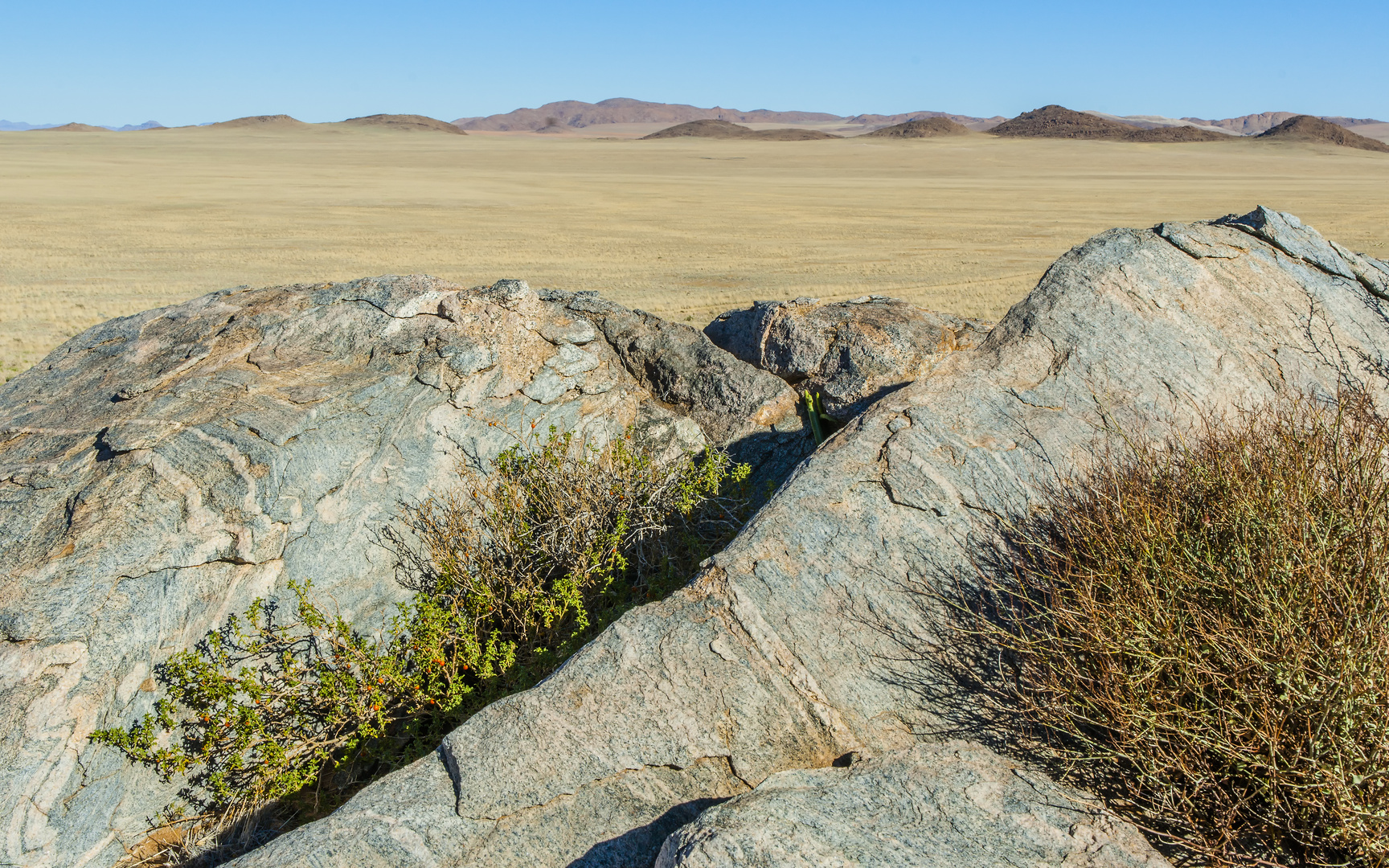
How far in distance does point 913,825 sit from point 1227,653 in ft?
3.53

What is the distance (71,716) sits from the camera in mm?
3377

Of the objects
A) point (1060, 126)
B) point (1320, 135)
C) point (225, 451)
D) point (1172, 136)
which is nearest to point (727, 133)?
point (1060, 126)

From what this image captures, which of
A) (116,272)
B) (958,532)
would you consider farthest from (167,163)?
(958,532)

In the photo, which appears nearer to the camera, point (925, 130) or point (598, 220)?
point (598, 220)

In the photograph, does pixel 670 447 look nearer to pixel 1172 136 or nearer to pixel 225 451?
pixel 225 451

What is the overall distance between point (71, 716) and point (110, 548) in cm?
65

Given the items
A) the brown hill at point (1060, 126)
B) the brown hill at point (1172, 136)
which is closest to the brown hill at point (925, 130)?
the brown hill at point (1060, 126)

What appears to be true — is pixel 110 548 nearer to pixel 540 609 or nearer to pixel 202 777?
pixel 202 777

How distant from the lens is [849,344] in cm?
589

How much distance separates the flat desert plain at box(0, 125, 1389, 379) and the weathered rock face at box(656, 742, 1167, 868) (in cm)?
1130

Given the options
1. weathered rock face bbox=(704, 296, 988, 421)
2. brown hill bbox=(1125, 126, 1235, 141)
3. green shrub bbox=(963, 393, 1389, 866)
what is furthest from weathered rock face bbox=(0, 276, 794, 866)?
brown hill bbox=(1125, 126, 1235, 141)

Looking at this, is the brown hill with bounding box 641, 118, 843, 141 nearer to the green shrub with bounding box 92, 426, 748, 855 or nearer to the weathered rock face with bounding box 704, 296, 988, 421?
the weathered rock face with bounding box 704, 296, 988, 421

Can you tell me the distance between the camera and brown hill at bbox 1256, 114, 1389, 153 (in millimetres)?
83500

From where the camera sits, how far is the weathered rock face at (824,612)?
301 cm
